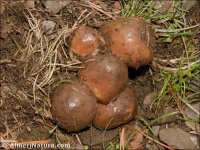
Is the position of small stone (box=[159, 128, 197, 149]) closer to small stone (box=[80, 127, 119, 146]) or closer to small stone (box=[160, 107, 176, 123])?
small stone (box=[160, 107, 176, 123])

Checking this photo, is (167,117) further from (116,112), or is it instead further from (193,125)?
(116,112)

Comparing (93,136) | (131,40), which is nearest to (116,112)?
(93,136)

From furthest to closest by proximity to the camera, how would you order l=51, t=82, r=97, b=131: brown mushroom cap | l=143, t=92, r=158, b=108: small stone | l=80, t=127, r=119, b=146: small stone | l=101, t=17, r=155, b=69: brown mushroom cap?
1. l=143, t=92, r=158, b=108: small stone
2. l=80, t=127, r=119, b=146: small stone
3. l=101, t=17, r=155, b=69: brown mushroom cap
4. l=51, t=82, r=97, b=131: brown mushroom cap

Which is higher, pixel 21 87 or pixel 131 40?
pixel 131 40

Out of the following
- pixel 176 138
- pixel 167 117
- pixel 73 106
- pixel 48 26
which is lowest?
pixel 176 138

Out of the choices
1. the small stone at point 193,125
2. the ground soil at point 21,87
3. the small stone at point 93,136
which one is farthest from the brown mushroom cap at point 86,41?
the small stone at point 193,125

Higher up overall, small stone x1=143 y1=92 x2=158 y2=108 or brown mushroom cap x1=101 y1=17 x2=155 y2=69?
brown mushroom cap x1=101 y1=17 x2=155 y2=69

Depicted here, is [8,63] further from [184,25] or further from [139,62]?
[184,25]

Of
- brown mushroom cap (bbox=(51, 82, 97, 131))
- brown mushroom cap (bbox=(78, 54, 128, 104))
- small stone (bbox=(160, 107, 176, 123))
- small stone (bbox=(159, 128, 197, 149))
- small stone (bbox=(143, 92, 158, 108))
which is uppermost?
brown mushroom cap (bbox=(78, 54, 128, 104))

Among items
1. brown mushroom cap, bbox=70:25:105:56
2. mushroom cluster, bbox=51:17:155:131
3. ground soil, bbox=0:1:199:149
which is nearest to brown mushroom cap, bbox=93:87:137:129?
mushroom cluster, bbox=51:17:155:131
